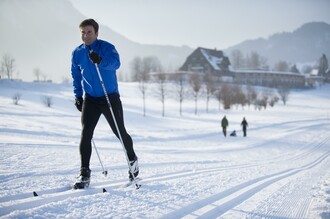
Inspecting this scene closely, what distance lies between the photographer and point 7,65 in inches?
2707

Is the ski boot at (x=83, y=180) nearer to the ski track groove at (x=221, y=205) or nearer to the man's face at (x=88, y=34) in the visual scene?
the ski track groove at (x=221, y=205)

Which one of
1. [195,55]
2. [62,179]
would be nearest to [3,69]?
[195,55]

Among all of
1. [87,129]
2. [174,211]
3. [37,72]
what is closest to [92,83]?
[87,129]

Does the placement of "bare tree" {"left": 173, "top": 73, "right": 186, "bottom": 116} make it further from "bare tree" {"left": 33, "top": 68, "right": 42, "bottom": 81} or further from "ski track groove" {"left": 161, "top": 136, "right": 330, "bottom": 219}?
"bare tree" {"left": 33, "top": 68, "right": 42, "bottom": 81}

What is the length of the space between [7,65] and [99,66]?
7757 cm

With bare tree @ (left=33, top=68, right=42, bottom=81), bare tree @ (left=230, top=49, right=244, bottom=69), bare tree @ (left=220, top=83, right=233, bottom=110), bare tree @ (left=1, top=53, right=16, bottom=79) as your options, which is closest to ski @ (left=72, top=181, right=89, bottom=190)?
bare tree @ (left=220, top=83, right=233, bottom=110)

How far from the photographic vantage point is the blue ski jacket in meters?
3.79

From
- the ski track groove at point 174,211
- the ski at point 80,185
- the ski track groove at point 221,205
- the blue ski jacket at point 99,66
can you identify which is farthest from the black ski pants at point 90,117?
the ski track groove at point 221,205

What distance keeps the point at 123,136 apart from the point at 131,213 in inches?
52.7

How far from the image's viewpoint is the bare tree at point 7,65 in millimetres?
68062

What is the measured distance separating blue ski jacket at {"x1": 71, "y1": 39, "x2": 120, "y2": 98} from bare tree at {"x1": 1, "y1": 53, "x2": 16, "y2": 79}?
75.3m

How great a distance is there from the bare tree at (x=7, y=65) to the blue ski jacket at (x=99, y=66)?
7532cm

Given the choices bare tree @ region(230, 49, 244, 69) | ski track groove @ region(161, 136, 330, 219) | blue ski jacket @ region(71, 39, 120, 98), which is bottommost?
ski track groove @ region(161, 136, 330, 219)

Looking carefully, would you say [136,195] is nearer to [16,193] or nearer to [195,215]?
[195,215]
